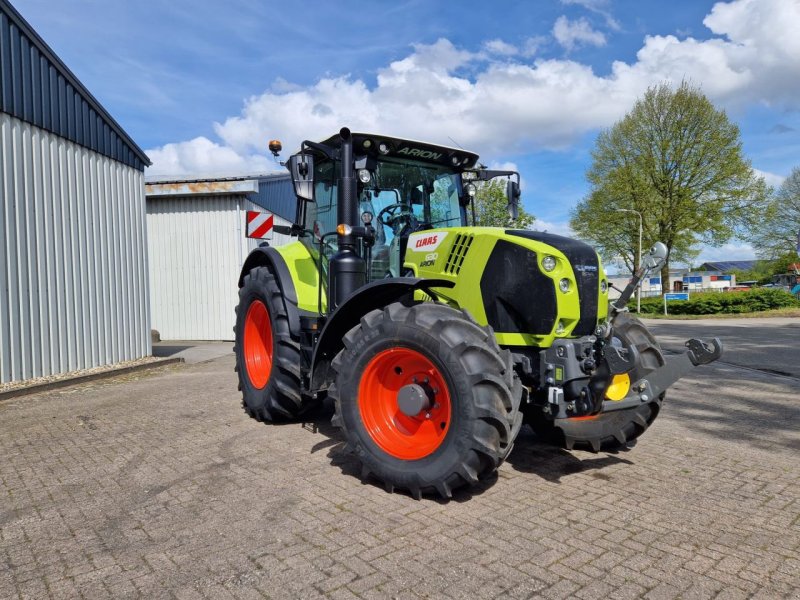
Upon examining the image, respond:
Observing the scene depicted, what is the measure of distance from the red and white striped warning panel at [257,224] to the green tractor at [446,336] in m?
4.68

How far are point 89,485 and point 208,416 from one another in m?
2.11

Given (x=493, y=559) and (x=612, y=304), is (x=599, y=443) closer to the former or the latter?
(x=612, y=304)

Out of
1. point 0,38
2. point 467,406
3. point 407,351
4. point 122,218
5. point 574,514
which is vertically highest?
point 0,38

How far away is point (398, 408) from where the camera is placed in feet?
13.3

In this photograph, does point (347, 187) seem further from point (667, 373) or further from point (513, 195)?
point (667, 373)

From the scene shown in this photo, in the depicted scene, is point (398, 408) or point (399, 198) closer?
point (398, 408)

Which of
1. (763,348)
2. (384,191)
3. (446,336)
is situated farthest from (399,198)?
(763,348)

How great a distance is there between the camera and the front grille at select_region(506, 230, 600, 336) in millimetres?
3908

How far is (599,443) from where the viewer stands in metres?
4.48

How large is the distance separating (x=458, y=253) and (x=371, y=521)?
1.88m

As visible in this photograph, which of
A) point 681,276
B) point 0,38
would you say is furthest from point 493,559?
point 681,276

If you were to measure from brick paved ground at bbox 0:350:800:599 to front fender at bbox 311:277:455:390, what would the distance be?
2.32 ft

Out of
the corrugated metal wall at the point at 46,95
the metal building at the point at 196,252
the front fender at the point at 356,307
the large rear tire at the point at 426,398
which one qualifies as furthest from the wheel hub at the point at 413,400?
the metal building at the point at 196,252

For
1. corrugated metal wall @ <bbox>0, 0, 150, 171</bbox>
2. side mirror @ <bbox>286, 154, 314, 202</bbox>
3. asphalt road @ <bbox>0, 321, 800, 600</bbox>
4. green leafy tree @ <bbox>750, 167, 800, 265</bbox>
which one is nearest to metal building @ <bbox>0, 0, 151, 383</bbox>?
corrugated metal wall @ <bbox>0, 0, 150, 171</bbox>
